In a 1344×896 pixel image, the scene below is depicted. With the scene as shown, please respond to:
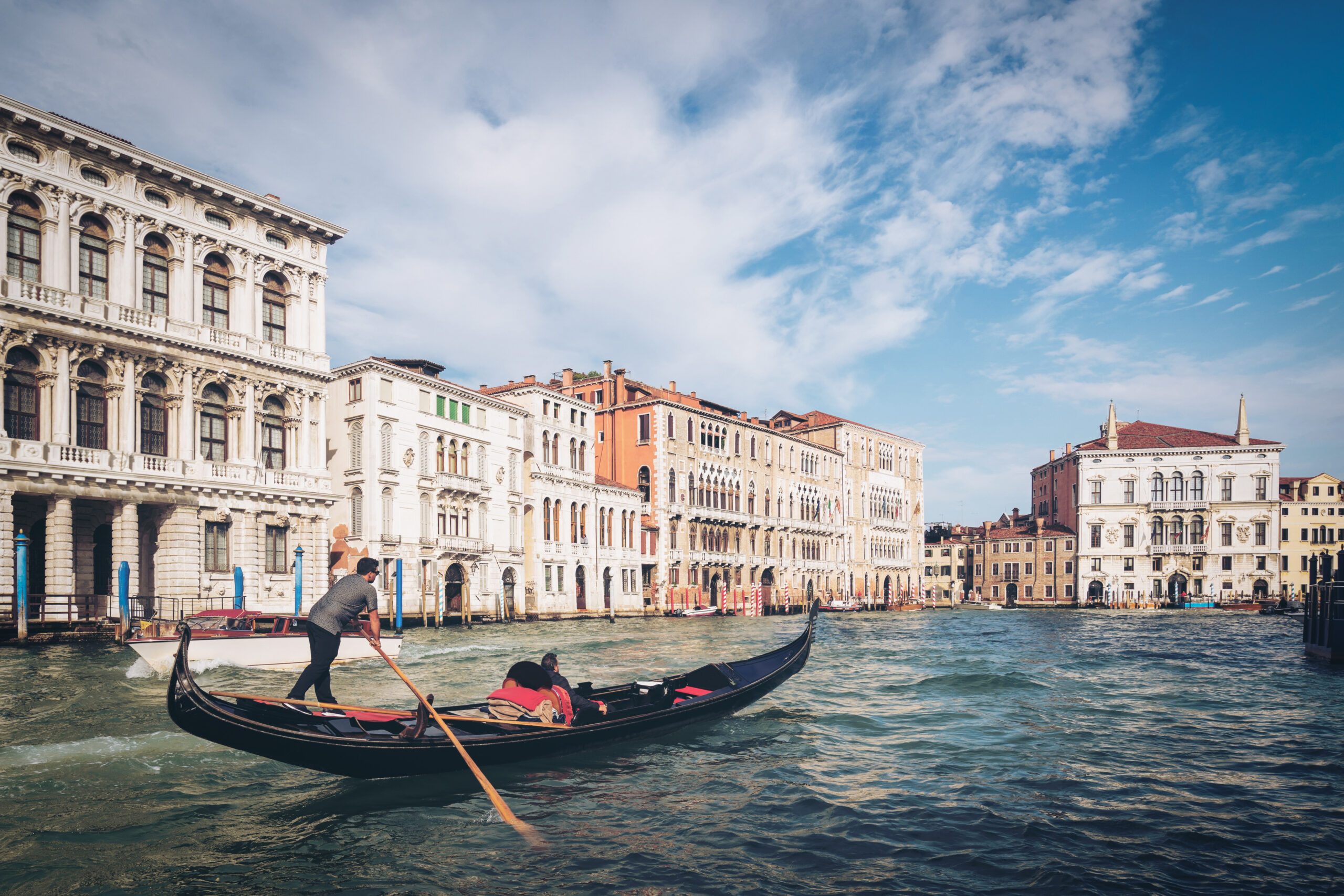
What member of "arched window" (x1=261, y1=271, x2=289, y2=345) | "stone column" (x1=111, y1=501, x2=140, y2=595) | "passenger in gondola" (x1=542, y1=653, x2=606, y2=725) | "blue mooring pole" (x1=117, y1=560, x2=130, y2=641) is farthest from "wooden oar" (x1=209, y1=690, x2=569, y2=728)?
"arched window" (x1=261, y1=271, x2=289, y2=345)

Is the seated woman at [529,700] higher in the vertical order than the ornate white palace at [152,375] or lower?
lower

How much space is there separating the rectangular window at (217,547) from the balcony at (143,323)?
4425 millimetres

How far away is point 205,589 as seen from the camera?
22.3m

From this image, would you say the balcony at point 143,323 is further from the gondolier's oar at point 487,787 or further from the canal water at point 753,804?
the gondolier's oar at point 487,787

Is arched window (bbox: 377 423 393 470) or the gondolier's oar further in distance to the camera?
arched window (bbox: 377 423 393 470)

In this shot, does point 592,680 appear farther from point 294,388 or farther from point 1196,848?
point 294,388

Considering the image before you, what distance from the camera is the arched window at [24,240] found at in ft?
63.3

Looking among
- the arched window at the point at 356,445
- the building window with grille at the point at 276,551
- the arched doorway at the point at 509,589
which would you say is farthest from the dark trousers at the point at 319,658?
the arched doorway at the point at 509,589

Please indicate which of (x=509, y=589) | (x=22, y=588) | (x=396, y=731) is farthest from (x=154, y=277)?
(x=396, y=731)

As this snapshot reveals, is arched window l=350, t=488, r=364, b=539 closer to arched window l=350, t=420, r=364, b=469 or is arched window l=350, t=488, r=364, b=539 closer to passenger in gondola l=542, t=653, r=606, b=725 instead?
arched window l=350, t=420, r=364, b=469

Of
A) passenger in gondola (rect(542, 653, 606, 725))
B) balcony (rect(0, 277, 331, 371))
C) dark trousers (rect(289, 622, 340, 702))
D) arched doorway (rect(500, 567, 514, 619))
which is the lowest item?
arched doorway (rect(500, 567, 514, 619))

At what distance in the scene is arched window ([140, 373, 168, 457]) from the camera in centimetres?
2152

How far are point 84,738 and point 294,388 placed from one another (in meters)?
17.3

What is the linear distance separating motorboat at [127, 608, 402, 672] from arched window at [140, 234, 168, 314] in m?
10.2
